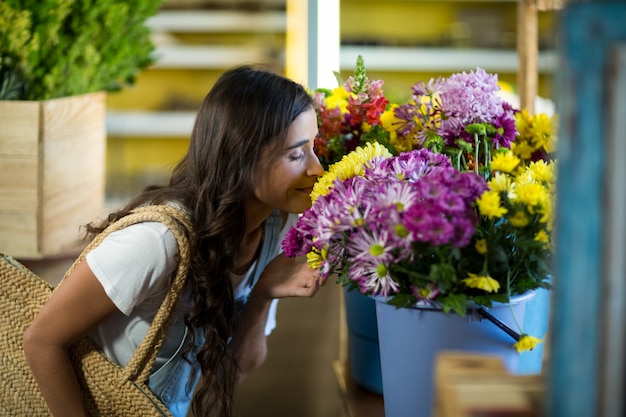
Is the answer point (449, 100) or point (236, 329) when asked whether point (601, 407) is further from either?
point (236, 329)

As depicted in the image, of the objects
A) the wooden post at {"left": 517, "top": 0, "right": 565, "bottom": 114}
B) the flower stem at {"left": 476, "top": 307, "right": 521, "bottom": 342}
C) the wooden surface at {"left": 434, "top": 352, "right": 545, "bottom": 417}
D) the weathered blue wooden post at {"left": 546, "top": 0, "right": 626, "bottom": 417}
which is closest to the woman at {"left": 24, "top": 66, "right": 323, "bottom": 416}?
the flower stem at {"left": 476, "top": 307, "right": 521, "bottom": 342}

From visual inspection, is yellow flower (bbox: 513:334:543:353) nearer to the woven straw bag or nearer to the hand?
the hand

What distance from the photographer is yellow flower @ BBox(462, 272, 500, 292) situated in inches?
30.8

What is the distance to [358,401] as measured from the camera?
1165 mm

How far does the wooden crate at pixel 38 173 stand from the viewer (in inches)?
88.0

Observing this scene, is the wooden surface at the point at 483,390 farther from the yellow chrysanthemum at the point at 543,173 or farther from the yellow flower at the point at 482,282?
the yellow chrysanthemum at the point at 543,173

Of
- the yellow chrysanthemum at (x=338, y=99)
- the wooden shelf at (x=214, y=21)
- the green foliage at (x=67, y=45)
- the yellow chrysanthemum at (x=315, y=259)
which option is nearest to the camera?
the yellow chrysanthemum at (x=315, y=259)

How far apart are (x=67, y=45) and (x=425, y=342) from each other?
1886 mm

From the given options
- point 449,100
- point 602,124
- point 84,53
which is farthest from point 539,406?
point 84,53

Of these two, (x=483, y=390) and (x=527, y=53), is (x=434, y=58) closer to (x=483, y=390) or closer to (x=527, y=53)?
(x=527, y=53)

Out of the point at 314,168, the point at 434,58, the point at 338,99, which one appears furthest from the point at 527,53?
the point at 434,58

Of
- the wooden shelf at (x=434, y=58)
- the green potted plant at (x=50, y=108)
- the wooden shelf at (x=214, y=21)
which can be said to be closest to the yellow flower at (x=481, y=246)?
the green potted plant at (x=50, y=108)

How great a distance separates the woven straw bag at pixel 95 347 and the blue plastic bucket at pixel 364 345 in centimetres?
29

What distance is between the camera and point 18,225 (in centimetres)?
228
